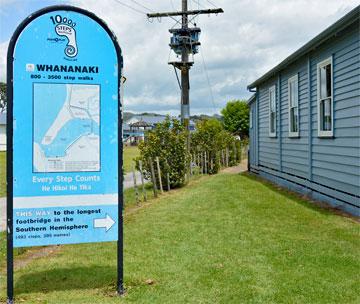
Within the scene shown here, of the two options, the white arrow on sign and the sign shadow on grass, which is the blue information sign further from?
Result: the sign shadow on grass

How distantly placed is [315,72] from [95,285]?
8.70 m

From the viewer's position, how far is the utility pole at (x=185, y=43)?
22672mm

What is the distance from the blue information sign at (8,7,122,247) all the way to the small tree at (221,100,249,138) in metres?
64.1

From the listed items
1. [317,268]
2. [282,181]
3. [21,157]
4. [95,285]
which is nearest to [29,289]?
[95,285]

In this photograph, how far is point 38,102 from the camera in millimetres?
5145

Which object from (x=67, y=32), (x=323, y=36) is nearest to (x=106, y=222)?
(x=67, y=32)

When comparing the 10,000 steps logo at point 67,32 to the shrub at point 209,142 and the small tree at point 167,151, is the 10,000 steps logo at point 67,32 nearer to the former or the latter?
the small tree at point 167,151

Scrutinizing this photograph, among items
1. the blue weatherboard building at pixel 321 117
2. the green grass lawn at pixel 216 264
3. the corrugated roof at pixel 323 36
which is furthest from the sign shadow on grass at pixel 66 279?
the corrugated roof at pixel 323 36

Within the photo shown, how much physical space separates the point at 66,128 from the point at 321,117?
7.99 m

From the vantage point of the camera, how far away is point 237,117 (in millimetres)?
70500

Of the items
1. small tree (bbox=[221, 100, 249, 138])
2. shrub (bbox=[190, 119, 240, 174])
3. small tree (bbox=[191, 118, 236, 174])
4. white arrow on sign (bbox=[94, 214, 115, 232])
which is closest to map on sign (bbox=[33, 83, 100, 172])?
white arrow on sign (bbox=[94, 214, 115, 232])

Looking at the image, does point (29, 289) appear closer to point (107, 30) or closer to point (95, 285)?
point (95, 285)

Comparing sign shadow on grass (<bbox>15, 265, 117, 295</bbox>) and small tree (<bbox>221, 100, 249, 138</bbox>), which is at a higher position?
small tree (<bbox>221, 100, 249, 138</bbox>)

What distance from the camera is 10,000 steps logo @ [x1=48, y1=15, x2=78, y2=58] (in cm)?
514
